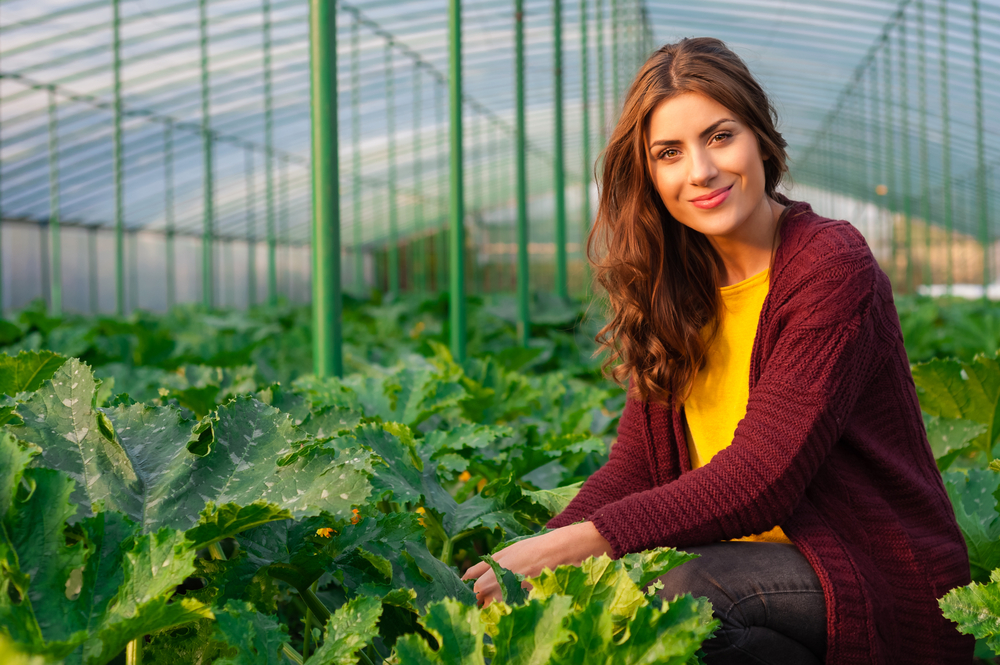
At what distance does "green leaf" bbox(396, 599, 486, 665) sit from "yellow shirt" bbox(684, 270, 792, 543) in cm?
97

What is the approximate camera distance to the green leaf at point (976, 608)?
1096 millimetres

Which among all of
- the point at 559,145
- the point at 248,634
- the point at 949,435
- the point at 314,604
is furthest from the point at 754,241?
the point at 559,145

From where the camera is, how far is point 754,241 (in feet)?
5.74

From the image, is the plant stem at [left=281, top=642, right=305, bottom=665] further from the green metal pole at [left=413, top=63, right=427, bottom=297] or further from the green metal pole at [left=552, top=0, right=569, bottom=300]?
the green metal pole at [left=413, top=63, right=427, bottom=297]

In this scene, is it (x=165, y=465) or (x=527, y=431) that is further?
(x=527, y=431)

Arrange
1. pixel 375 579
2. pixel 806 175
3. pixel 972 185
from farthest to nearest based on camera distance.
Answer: pixel 806 175, pixel 972 185, pixel 375 579

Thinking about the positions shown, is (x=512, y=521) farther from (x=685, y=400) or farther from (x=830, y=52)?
A: (x=830, y=52)

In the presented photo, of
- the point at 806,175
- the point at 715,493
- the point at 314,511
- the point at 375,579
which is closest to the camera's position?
the point at 314,511

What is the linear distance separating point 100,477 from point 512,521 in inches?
26.1

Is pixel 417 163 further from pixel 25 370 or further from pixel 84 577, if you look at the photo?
pixel 84 577

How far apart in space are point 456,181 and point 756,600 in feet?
7.33

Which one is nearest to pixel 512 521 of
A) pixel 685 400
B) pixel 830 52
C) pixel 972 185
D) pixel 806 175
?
pixel 685 400

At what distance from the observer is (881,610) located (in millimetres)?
1456

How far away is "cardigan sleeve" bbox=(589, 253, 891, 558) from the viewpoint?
4.66 ft
